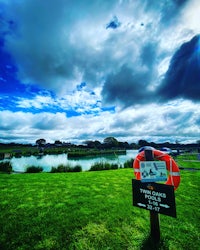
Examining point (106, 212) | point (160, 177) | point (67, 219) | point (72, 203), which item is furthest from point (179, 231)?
point (72, 203)

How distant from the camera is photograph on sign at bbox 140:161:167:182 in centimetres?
248

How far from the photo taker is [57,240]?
2547 mm

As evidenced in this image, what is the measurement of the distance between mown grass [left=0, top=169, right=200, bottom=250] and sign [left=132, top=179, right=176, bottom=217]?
602 millimetres

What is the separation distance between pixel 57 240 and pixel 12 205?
6.91ft

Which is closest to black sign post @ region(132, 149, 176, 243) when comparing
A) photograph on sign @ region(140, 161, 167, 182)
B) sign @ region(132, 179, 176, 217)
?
sign @ region(132, 179, 176, 217)

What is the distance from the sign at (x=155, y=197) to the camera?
235cm

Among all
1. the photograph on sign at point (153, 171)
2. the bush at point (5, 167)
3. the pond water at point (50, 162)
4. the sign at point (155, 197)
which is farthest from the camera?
the pond water at point (50, 162)

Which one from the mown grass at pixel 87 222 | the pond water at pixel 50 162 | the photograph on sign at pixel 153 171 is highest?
the photograph on sign at pixel 153 171

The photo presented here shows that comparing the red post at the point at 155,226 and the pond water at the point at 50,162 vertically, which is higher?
the pond water at the point at 50,162

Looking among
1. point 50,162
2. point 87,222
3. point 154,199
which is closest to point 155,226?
point 154,199

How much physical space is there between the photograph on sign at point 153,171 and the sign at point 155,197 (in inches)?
4.3

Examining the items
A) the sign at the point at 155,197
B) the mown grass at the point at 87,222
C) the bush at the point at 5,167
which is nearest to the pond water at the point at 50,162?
the bush at the point at 5,167

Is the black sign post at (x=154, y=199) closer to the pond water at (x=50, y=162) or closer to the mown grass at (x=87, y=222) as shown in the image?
the mown grass at (x=87, y=222)

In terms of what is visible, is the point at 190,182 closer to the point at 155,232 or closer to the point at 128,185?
the point at 128,185
